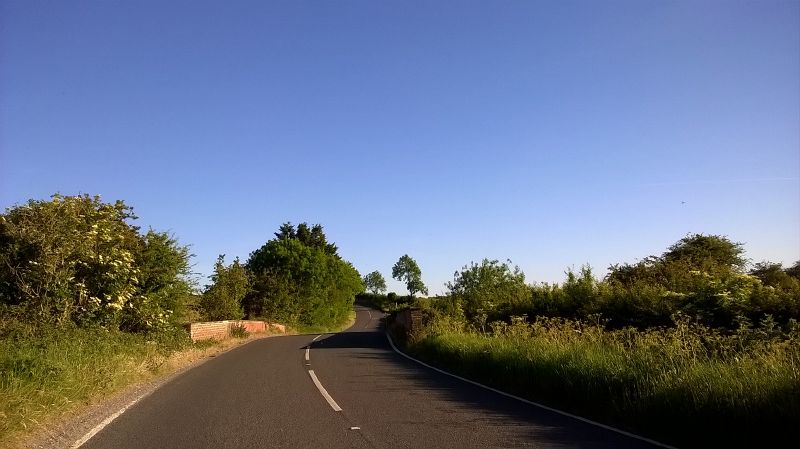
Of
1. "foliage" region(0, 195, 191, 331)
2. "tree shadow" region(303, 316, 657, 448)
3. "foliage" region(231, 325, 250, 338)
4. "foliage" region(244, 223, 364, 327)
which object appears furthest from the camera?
"foliage" region(244, 223, 364, 327)

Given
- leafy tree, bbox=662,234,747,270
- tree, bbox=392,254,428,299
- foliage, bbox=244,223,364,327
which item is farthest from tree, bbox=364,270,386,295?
leafy tree, bbox=662,234,747,270

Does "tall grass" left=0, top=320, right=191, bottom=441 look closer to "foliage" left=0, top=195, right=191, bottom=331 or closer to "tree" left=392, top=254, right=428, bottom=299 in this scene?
"foliage" left=0, top=195, right=191, bottom=331

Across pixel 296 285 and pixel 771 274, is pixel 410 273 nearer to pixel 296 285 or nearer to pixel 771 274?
pixel 296 285

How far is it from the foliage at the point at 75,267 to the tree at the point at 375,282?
160 m

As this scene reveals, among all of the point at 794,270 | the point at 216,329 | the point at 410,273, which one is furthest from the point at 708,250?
the point at 410,273

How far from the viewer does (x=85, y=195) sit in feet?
64.6

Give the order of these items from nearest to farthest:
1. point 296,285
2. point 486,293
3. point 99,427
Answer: point 99,427 < point 486,293 < point 296,285

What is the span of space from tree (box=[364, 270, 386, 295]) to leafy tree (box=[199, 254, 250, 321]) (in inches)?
5288

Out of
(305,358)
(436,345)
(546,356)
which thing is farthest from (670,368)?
(305,358)

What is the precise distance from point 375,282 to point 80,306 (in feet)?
547

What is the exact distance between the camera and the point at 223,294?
42062 millimetres

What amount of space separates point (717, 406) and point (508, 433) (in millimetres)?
2803

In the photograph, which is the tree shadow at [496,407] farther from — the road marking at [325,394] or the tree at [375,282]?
the tree at [375,282]

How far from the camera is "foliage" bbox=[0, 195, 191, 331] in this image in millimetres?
16250
